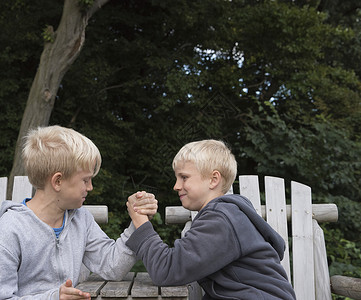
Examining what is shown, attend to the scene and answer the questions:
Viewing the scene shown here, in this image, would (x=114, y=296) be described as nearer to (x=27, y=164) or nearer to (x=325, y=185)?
(x=27, y=164)

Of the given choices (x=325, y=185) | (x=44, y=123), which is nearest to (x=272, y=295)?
(x=325, y=185)

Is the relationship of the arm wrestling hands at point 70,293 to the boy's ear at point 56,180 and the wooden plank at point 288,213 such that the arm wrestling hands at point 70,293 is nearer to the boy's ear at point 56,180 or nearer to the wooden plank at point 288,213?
the boy's ear at point 56,180

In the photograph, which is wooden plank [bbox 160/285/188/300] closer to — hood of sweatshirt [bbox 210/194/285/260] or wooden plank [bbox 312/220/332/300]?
hood of sweatshirt [bbox 210/194/285/260]

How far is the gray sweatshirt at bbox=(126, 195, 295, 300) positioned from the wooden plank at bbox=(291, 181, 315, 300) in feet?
2.79

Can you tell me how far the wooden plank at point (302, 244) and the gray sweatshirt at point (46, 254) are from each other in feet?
3.97

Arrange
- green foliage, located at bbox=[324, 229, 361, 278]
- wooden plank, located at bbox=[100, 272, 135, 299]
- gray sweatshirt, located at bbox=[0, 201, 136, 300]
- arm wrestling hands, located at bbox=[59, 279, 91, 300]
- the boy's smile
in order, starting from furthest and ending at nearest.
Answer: green foliage, located at bbox=[324, 229, 361, 278] → the boy's smile → wooden plank, located at bbox=[100, 272, 135, 299] → gray sweatshirt, located at bbox=[0, 201, 136, 300] → arm wrestling hands, located at bbox=[59, 279, 91, 300]

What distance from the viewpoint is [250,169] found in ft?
28.7

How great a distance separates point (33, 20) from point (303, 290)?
704 cm

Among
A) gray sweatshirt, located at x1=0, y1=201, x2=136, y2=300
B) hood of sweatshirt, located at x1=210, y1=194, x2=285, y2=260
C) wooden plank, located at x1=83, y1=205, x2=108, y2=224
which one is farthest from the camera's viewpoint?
wooden plank, located at x1=83, y1=205, x2=108, y2=224

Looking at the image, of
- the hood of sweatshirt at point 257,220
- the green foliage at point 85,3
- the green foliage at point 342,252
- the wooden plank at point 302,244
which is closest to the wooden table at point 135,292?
the hood of sweatshirt at point 257,220

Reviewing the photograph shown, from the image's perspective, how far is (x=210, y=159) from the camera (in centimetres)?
211

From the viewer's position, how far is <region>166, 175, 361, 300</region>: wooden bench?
2.69 meters

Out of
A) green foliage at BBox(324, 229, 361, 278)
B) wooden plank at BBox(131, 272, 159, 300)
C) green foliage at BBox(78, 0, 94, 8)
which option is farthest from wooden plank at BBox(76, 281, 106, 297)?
green foliage at BBox(78, 0, 94, 8)

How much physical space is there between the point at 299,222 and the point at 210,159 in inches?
38.3
